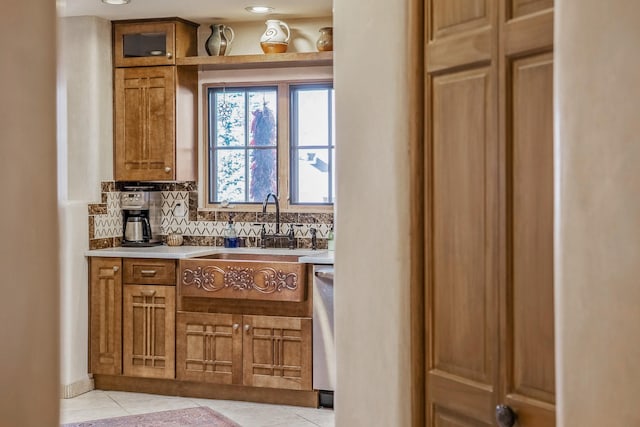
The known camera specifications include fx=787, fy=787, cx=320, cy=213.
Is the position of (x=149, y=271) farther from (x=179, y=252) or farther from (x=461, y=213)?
(x=461, y=213)

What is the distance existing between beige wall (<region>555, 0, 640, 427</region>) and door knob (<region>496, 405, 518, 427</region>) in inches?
25.1

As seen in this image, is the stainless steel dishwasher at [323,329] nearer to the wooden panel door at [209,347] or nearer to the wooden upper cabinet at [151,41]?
the wooden panel door at [209,347]

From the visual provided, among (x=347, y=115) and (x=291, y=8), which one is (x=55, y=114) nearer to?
(x=347, y=115)

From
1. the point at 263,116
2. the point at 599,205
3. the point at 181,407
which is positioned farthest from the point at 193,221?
the point at 599,205

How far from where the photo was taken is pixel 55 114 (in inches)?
9.1

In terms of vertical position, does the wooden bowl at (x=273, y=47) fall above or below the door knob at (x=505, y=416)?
above

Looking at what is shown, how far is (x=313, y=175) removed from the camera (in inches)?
229

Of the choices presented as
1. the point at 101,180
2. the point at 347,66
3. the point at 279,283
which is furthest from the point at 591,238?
the point at 101,180

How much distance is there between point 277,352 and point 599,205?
13.1 feet

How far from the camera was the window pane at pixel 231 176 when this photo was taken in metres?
6.01

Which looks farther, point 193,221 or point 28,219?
point 193,221

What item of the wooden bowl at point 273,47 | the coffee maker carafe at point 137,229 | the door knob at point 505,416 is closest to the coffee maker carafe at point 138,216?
the coffee maker carafe at point 137,229

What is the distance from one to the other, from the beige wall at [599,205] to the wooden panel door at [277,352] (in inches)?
146

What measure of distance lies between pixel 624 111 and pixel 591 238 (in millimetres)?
220
